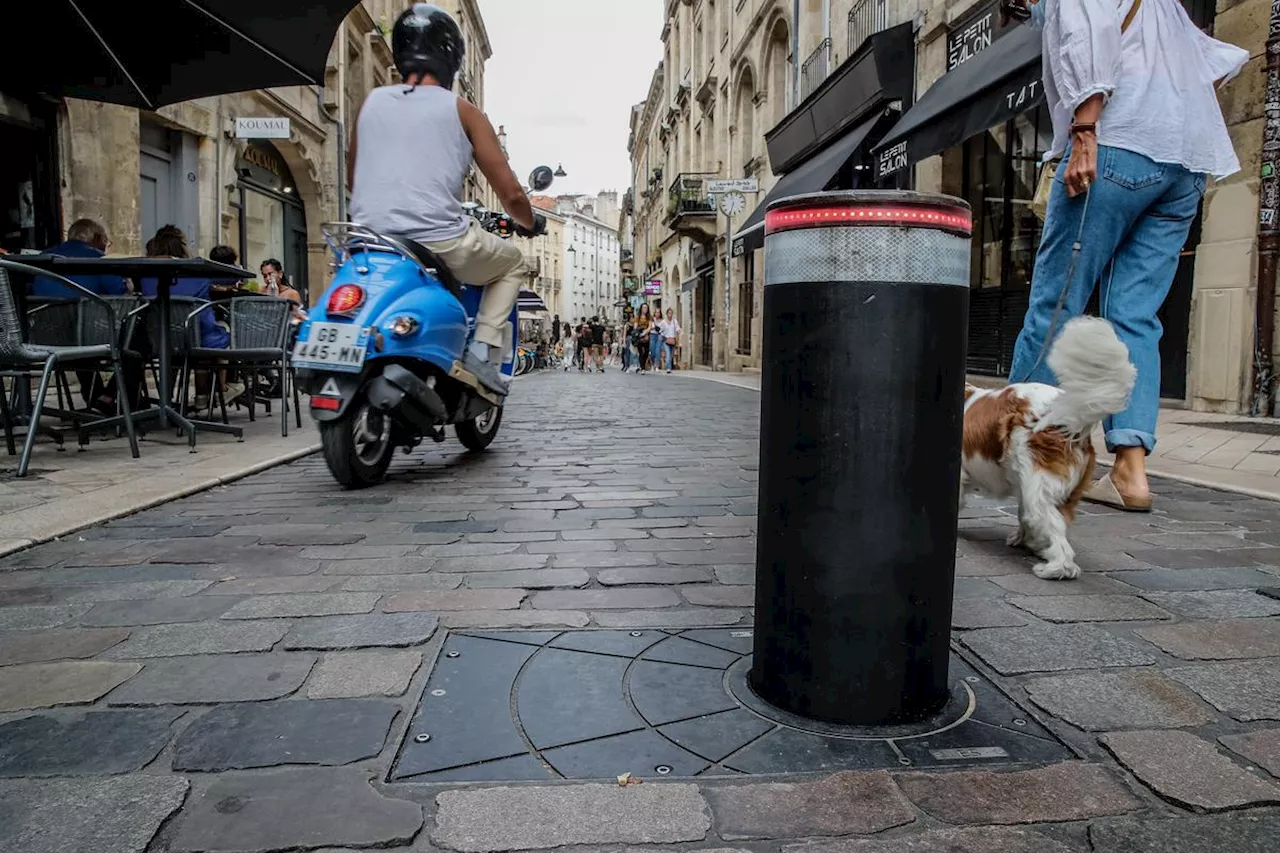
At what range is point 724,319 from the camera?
2603cm

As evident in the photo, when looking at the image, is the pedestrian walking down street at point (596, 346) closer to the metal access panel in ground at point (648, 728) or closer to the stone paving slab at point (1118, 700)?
the metal access panel in ground at point (648, 728)

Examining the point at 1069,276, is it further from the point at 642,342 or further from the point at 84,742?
the point at 642,342

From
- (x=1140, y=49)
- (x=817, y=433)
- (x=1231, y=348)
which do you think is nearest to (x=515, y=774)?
(x=817, y=433)

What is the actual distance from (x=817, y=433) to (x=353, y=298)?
3092mm

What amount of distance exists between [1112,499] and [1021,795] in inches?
109

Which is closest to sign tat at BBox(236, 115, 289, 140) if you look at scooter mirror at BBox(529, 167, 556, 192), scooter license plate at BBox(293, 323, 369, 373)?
scooter mirror at BBox(529, 167, 556, 192)

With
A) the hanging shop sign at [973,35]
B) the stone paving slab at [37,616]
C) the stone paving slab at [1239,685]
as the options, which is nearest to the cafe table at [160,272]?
the stone paving slab at [37,616]

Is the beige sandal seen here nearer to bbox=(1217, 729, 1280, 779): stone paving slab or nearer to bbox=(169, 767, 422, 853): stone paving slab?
bbox=(1217, 729, 1280, 779): stone paving slab

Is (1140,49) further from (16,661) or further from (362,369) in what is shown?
(16,661)

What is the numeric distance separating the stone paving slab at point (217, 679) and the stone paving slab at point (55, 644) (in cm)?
22

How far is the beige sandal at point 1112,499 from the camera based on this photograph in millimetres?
3727

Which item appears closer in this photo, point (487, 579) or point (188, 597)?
point (188, 597)

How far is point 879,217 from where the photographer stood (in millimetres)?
1639

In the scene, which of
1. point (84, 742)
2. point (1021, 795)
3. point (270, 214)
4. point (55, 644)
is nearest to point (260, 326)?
point (55, 644)
